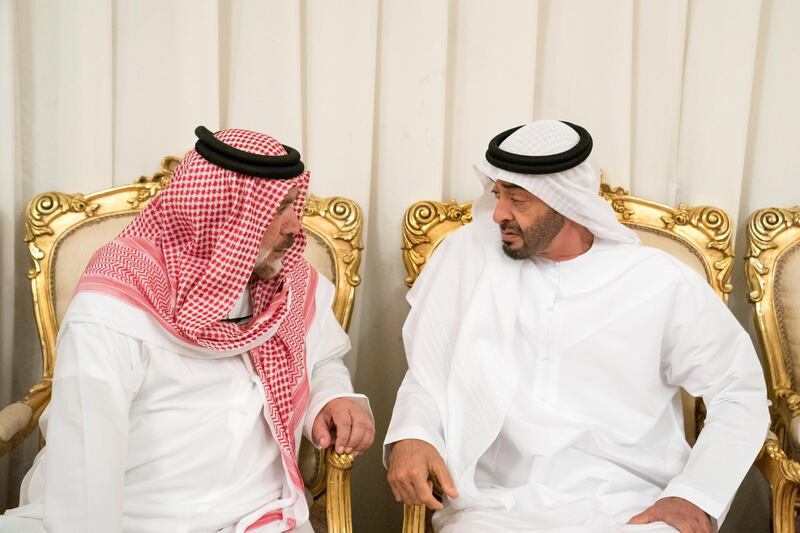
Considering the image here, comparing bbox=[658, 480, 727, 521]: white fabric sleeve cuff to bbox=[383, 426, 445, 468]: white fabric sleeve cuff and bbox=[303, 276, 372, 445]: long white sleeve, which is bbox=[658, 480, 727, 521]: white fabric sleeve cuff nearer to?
bbox=[383, 426, 445, 468]: white fabric sleeve cuff

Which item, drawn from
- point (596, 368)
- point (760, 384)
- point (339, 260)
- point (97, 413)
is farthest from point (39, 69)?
point (760, 384)

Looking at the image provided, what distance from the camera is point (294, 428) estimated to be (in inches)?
85.0

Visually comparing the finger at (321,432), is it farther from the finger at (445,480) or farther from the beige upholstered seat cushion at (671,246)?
the beige upholstered seat cushion at (671,246)

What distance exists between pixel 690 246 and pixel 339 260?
1136mm

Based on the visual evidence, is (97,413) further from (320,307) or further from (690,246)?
(690,246)

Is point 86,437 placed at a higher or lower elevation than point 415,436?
higher

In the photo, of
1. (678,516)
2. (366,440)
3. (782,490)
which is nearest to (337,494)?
(366,440)

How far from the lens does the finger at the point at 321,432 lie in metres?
2.11

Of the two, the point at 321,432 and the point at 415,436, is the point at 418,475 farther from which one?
the point at 321,432

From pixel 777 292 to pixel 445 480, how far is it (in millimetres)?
1385

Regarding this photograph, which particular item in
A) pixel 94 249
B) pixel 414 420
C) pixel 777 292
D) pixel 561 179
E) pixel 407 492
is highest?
pixel 561 179

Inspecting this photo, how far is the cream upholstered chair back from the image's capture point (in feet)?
8.81

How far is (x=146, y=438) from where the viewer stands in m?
1.91

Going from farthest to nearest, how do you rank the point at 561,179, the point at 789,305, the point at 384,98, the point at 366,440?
the point at 384,98
the point at 789,305
the point at 561,179
the point at 366,440
